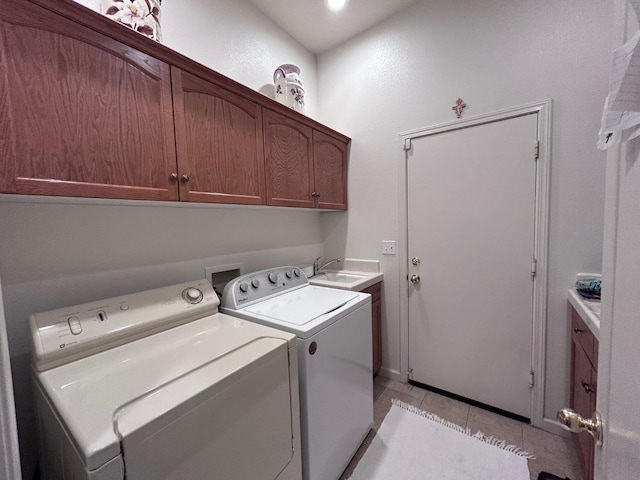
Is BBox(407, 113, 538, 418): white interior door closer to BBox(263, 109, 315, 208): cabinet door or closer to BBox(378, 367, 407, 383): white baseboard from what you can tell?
BBox(378, 367, 407, 383): white baseboard

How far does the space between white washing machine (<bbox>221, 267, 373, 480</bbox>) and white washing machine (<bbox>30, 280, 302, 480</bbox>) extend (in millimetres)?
91

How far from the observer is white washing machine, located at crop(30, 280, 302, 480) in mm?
619

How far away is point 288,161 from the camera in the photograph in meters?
1.79

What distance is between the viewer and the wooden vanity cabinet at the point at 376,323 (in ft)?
7.07

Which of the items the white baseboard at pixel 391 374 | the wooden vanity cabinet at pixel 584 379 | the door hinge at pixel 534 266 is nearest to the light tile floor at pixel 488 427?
the white baseboard at pixel 391 374

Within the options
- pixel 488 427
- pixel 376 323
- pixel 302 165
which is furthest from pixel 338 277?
pixel 488 427

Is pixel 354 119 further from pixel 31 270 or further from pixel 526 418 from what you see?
pixel 526 418

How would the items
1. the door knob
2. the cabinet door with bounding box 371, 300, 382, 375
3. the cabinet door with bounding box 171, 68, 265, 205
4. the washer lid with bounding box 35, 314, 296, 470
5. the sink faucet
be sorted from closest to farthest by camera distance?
the door knob → the washer lid with bounding box 35, 314, 296, 470 → the cabinet door with bounding box 171, 68, 265, 205 → the cabinet door with bounding box 371, 300, 382, 375 → the sink faucet

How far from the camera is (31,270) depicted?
1.02 meters

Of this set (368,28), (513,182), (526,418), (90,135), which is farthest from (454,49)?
(526,418)

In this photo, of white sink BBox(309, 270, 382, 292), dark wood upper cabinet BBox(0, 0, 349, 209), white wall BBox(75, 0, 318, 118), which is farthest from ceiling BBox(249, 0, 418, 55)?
white sink BBox(309, 270, 382, 292)

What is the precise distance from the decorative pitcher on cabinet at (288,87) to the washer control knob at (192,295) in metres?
1.45

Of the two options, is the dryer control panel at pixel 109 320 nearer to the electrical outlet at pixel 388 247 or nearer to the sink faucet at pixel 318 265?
the sink faucet at pixel 318 265

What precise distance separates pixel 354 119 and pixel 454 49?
0.87 m
